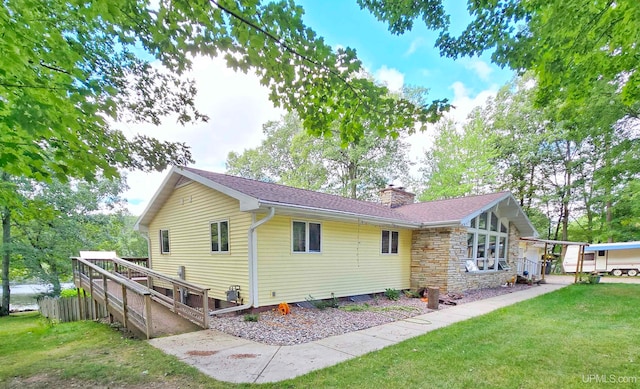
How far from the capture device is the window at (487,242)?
11695 millimetres

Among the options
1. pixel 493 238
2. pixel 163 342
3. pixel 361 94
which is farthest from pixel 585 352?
pixel 493 238

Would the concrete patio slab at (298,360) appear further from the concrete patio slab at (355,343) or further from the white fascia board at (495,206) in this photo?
the white fascia board at (495,206)

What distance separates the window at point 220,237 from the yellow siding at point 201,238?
149 millimetres

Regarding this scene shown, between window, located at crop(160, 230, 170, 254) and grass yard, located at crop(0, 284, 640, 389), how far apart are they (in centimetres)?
470

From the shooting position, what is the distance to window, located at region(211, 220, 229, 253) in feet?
27.0

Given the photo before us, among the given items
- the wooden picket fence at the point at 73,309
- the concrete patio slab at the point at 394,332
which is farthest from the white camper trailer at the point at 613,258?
the wooden picket fence at the point at 73,309

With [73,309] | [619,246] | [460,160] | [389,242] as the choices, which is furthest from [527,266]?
[73,309]

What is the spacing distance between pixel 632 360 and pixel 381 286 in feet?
21.7

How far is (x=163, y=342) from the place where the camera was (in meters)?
4.97

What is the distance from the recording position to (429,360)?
415 centimetres

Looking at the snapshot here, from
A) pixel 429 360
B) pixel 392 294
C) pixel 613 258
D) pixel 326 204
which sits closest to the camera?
pixel 429 360

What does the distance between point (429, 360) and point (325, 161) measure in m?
19.6

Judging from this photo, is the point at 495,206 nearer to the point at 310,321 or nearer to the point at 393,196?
the point at 393,196

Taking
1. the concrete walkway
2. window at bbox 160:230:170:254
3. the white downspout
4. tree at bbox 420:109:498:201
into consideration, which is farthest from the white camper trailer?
window at bbox 160:230:170:254
